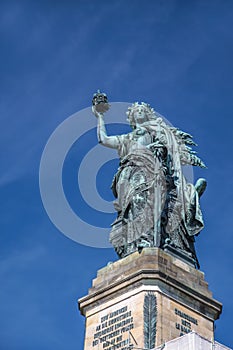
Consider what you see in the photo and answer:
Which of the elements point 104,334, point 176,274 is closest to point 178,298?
point 176,274

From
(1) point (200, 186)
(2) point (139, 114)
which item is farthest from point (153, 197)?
(2) point (139, 114)

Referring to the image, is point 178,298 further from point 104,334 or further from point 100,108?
point 100,108

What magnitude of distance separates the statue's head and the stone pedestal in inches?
267

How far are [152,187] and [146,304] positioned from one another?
519cm

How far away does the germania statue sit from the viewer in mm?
31000

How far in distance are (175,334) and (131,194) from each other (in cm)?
624

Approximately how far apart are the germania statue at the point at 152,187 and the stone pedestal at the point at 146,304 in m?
0.99

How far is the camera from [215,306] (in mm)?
29719

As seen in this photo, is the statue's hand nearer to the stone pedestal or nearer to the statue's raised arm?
the statue's raised arm

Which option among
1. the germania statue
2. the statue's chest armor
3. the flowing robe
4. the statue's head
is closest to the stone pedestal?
the germania statue

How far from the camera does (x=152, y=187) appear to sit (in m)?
31.6

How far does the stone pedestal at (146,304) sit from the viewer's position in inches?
1092

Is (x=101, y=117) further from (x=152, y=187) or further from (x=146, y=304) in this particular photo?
(x=146, y=304)

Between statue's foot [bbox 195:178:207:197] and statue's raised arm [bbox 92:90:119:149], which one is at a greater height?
statue's raised arm [bbox 92:90:119:149]
